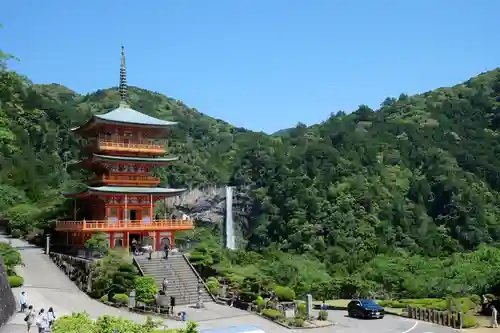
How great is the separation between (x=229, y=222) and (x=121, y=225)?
32011mm

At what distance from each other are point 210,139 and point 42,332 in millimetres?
77832

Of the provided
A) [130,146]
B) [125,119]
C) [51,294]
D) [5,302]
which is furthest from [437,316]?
[125,119]

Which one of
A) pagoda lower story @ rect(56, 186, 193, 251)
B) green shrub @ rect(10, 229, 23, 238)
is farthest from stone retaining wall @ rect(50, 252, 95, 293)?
green shrub @ rect(10, 229, 23, 238)

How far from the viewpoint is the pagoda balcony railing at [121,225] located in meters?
34.0

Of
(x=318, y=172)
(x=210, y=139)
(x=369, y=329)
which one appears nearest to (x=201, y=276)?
(x=369, y=329)

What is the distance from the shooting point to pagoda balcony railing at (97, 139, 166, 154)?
36625 millimetres

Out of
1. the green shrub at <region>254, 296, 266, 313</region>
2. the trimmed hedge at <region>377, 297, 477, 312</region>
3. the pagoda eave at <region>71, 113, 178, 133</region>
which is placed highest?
the pagoda eave at <region>71, 113, 178, 133</region>

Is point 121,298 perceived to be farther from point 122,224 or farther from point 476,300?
point 476,300

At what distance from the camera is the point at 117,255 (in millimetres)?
30438

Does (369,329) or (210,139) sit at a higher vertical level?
(210,139)

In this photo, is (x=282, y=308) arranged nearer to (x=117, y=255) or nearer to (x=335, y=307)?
(x=335, y=307)

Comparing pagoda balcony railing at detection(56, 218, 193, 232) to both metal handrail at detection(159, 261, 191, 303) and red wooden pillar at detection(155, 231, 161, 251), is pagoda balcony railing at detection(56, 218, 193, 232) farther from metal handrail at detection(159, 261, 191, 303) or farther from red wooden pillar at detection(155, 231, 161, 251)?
metal handrail at detection(159, 261, 191, 303)

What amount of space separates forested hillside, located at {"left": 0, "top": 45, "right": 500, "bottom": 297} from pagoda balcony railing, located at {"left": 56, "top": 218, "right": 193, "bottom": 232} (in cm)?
622

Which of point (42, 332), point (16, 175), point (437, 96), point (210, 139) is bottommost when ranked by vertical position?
point (42, 332)
